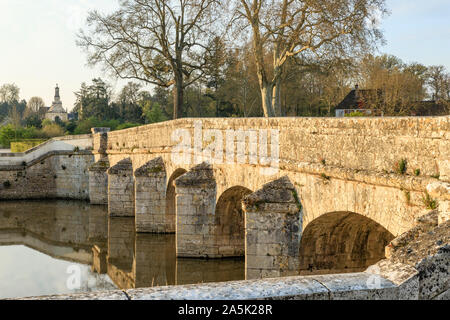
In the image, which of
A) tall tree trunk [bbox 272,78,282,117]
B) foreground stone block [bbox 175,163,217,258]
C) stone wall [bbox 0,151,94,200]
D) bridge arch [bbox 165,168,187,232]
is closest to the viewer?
foreground stone block [bbox 175,163,217,258]

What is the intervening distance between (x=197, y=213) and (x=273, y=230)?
4395mm

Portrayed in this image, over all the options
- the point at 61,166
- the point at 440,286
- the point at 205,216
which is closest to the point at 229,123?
the point at 205,216

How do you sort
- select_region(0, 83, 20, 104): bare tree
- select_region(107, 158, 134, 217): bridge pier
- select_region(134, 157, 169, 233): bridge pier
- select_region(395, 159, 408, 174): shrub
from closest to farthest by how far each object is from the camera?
select_region(395, 159, 408, 174): shrub
select_region(134, 157, 169, 233): bridge pier
select_region(107, 158, 134, 217): bridge pier
select_region(0, 83, 20, 104): bare tree

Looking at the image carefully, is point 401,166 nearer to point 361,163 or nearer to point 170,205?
point 361,163

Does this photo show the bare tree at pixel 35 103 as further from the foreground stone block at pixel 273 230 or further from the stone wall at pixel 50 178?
the foreground stone block at pixel 273 230

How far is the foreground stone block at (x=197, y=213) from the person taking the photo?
39.8 ft

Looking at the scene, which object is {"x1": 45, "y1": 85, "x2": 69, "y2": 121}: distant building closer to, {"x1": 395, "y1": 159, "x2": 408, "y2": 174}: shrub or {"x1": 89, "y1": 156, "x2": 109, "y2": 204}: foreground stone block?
{"x1": 89, "y1": 156, "x2": 109, "y2": 204}: foreground stone block

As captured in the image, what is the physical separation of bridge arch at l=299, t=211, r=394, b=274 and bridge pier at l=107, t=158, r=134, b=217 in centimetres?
1217

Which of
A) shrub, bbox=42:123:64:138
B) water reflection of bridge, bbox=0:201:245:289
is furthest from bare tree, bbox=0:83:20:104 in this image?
water reflection of bridge, bbox=0:201:245:289

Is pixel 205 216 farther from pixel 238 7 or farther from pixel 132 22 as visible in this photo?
pixel 132 22

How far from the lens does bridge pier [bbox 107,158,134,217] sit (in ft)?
62.9

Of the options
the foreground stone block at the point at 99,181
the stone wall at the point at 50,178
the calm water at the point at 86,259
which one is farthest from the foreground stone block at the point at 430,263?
the stone wall at the point at 50,178

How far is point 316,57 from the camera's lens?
54.1 feet

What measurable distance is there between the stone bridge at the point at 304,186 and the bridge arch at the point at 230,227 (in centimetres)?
2
